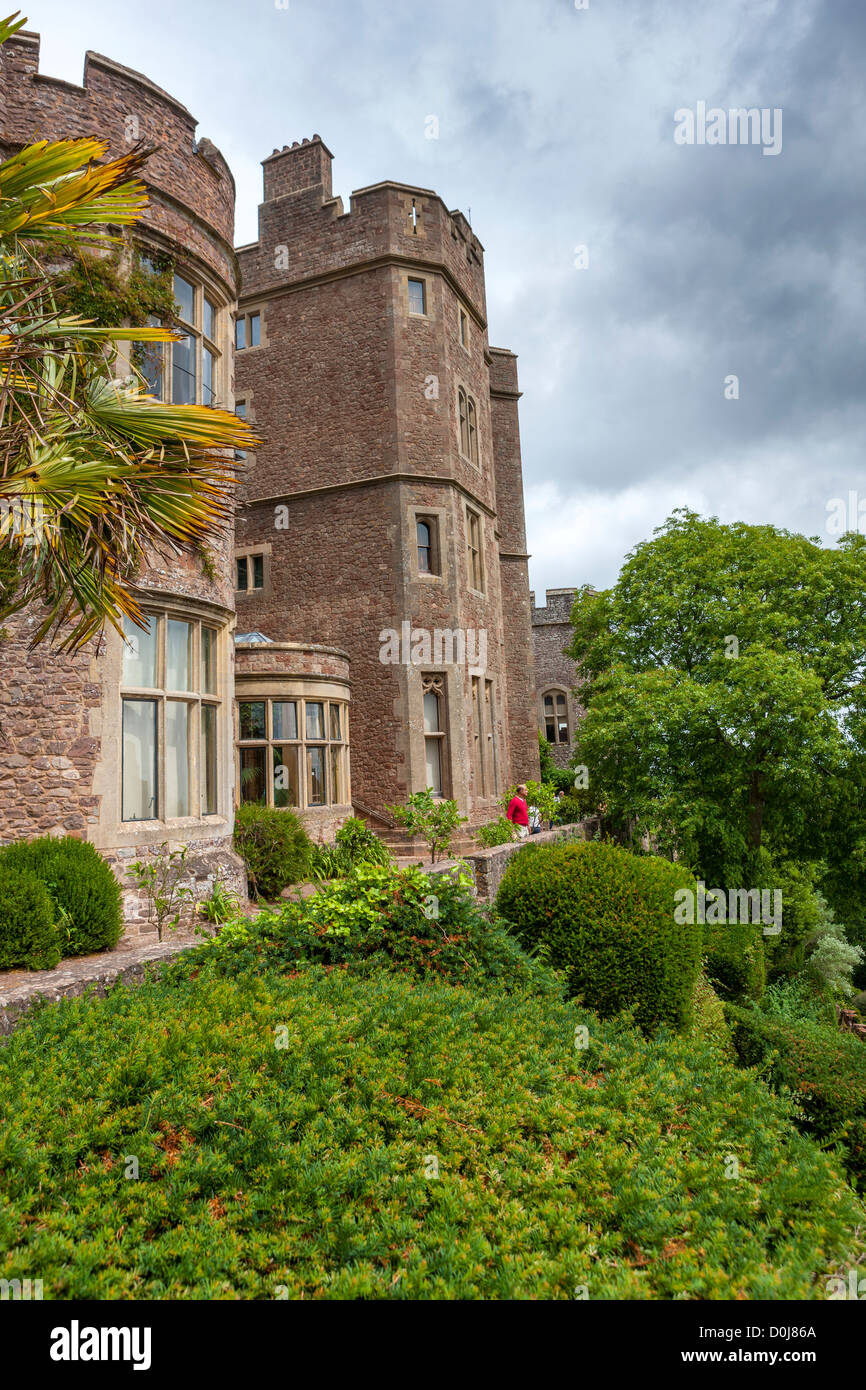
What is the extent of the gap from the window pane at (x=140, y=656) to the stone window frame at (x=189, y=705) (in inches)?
2.1

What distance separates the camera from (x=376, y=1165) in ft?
11.9

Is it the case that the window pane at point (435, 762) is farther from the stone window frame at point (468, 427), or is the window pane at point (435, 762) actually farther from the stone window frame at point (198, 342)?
the stone window frame at point (198, 342)

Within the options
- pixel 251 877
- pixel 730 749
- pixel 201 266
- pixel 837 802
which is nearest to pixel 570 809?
pixel 730 749

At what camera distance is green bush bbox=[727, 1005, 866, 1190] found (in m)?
6.52

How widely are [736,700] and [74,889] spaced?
13215mm

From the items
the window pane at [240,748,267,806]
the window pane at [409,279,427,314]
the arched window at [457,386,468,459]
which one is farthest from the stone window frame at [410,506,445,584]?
the window pane at [240,748,267,806]

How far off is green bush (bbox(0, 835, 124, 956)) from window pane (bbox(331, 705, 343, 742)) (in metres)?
7.88

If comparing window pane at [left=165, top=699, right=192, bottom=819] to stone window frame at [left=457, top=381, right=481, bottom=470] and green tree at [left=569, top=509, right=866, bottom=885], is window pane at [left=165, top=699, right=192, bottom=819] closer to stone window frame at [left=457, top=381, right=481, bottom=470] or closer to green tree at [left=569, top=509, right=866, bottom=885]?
green tree at [left=569, top=509, right=866, bottom=885]

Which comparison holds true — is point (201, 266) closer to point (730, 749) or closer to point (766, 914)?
point (730, 749)

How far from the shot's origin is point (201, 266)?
10867 millimetres

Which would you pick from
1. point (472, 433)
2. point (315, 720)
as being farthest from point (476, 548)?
point (315, 720)

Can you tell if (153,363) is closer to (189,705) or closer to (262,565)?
(189,705)
